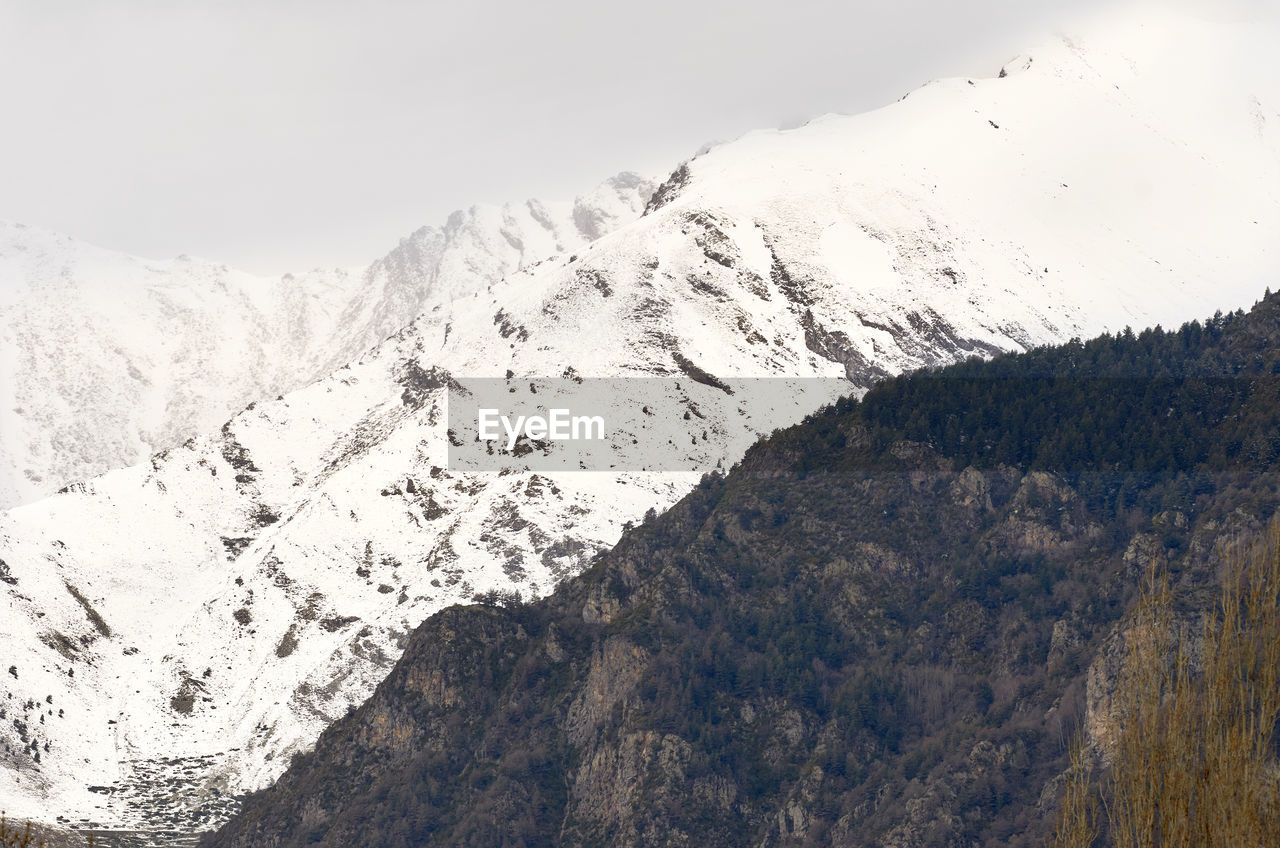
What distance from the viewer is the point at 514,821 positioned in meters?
177

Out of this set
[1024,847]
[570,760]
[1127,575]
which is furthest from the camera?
[570,760]

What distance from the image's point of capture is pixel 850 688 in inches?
7082

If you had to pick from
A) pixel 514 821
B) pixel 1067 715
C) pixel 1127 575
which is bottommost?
pixel 514 821

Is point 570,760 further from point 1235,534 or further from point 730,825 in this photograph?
point 1235,534

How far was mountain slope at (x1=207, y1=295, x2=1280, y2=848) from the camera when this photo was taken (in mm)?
162500

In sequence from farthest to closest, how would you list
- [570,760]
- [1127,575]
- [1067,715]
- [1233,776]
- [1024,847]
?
1. [570,760]
2. [1127,575]
3. [1067,715]
4. [1024,847]
5. [1233,776]

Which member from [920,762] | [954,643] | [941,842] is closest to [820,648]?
[954,643]

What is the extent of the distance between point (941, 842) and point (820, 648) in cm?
4406

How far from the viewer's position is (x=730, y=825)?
167500 mm

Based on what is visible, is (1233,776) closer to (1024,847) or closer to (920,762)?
(1024,847)

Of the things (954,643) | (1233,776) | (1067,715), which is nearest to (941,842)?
(1067,715)

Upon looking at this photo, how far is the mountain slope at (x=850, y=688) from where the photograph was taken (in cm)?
16250

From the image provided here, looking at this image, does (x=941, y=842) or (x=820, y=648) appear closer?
(x=941, y=842)

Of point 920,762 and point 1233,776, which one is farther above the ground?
point 1233,776
